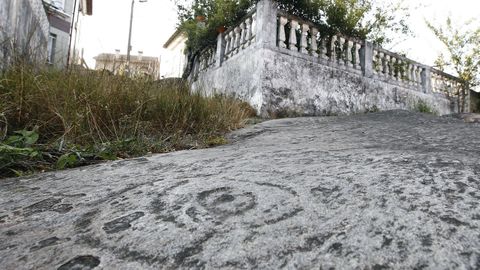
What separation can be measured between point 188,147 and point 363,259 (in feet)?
6.47

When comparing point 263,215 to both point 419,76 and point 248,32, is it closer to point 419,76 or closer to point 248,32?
point 248,32

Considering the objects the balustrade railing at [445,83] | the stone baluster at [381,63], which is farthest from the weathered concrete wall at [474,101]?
the stone baluster at [381,63]

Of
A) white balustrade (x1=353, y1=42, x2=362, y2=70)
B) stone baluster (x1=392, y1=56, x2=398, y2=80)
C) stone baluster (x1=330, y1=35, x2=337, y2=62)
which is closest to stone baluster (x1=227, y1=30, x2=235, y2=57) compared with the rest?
stone baluster (x1=330, y1=35, x2=337, y2=62)

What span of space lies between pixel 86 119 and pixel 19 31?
2.42 meters

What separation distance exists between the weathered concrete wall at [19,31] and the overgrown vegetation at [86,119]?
0.25 m

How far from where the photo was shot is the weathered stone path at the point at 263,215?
74 cm

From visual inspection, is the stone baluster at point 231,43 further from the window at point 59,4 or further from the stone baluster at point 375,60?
the window at point 59,4

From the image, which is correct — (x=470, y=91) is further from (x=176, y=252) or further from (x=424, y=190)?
(x=176, y=252)

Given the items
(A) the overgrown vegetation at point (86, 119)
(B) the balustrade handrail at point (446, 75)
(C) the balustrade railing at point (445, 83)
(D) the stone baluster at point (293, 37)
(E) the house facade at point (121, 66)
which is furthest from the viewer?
(C) the balustrade railing at point (445, 83)

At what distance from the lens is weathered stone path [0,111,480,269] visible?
0.74 m

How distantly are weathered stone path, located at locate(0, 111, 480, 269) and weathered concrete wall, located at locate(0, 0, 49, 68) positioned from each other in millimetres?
1632

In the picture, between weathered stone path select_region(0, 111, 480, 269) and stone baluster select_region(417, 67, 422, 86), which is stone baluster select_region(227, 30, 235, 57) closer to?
stone baluster select_region(417, 67, 422, 86)

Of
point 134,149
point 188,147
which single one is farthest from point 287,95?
point 134,149

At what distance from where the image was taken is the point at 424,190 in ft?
3.24
